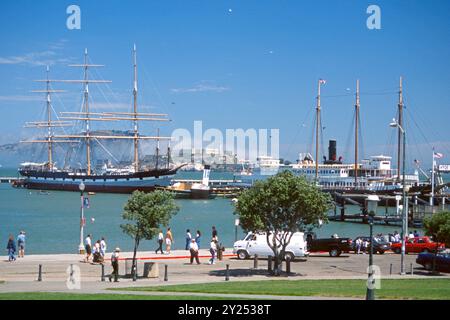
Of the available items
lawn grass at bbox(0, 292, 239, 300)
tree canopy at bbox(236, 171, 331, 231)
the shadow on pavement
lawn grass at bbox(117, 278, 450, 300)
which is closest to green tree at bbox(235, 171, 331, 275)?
tree canopy at bbox(236, 171, 331, 231)

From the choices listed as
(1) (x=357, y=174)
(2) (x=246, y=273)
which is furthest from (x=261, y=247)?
(1) (x=357, y=174)

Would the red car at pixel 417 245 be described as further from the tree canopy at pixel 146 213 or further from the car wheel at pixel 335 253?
the tree canopy at pixel 146 213

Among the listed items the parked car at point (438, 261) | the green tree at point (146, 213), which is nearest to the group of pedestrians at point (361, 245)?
the parked car at point (438, 261)

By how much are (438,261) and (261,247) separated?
27.4 feet

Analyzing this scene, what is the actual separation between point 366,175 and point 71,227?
73490 millimetres

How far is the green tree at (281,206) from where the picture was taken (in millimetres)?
26062

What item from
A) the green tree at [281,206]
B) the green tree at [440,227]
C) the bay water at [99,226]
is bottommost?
the bay water at [99,226]

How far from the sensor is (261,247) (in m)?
32.2

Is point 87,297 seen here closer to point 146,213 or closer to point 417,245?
point 146,213

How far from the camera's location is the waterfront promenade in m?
21.8

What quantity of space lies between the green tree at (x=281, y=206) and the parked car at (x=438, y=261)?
5237 mm

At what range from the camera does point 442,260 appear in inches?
1106

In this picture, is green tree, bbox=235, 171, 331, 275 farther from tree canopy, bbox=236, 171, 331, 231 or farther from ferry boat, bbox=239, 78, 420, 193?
ferry boat, bbox=239, 78, 420, 193
